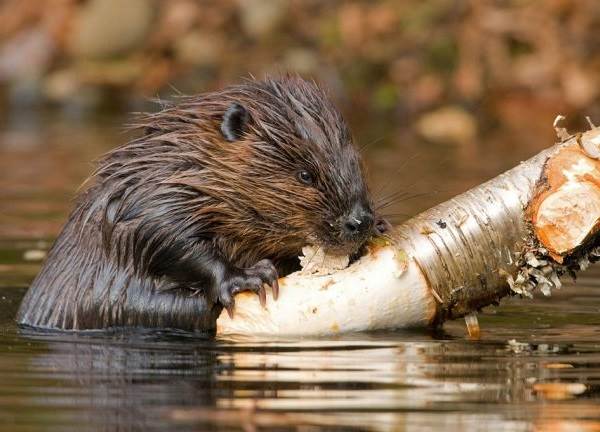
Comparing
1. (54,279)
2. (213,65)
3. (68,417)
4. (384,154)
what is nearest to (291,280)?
(54,279)

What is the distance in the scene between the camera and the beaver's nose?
5414 millimetres

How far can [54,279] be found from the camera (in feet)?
19.6

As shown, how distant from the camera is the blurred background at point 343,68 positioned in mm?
14445

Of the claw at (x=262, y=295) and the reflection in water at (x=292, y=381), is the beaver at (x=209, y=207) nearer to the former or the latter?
the claw at (x=262, y=295)

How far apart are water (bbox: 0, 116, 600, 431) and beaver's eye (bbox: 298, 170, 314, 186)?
604 millimetres

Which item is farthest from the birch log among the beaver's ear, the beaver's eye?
the beaver's ear

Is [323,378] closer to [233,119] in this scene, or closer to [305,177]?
[305,177]

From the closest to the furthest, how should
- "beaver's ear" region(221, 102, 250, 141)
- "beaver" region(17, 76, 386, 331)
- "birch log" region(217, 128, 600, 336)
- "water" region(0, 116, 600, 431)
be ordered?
"water" region(0, 116, 600, 431) < "birch log" region(217, 128, 600, 336) < "beaver" region(17, 76, 386, 331) < "beaver's ear" region(221, 102, 250, 141)

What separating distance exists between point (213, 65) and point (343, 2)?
6.20 feet

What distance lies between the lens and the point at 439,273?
5465mm

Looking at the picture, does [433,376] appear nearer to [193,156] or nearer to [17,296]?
[193,156]

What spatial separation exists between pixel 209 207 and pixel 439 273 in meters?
0.90

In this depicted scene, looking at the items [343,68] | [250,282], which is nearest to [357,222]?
[250,282]

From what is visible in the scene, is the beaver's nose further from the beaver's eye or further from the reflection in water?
the reflection in water
